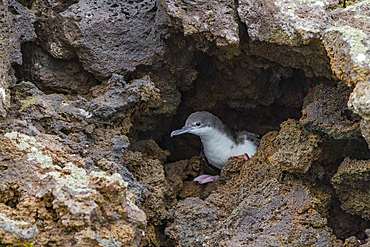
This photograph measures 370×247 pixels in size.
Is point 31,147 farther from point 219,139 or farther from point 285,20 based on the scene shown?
point 219,139

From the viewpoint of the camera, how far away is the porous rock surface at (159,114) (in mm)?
2939

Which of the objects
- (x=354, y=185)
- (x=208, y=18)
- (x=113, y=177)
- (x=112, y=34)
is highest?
(x=208, y=18)

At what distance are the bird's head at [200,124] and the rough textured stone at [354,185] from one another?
1.80 metres

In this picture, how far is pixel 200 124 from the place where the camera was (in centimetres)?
507

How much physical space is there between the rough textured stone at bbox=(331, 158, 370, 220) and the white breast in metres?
1.64

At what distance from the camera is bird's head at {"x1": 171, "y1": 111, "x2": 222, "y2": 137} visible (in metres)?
5.04

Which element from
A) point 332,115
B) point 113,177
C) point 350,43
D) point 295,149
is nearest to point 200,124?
point 295,149

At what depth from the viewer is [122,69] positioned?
4.00 metres

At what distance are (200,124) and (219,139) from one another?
0.40m

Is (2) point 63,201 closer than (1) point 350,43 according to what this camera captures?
Yes

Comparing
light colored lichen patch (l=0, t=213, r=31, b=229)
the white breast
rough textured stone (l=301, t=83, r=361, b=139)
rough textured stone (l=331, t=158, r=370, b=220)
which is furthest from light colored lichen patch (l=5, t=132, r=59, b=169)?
the white breast

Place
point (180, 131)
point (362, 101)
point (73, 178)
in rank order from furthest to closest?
1. point (180, 131)
2. point (73, 178)
3. point (362, 101)

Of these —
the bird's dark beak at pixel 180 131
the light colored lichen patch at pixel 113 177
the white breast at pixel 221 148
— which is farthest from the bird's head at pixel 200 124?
the light colored lichen patch at pixel 113 177

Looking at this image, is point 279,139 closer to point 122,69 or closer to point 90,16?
point 122,69
